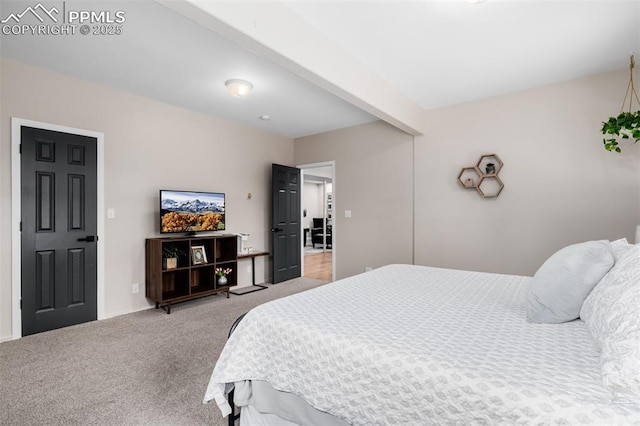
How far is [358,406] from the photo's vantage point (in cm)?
116

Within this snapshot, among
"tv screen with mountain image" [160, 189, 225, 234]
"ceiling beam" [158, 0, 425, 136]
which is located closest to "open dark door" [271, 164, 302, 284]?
"tv screen with mountain image" [160, 189, 225, 234]

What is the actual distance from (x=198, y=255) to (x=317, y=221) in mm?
6753

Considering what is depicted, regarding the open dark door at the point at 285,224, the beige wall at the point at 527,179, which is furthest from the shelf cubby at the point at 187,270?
the beige wall at the point at 527,179

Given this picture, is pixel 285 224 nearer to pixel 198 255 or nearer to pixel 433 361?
pixel 198 255

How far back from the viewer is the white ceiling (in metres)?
2.15

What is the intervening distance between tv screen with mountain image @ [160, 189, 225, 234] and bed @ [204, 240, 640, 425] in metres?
2.71

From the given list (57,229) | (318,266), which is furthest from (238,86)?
(318,266)

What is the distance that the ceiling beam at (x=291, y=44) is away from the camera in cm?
171

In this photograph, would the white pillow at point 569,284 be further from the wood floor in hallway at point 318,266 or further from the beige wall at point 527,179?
the wood floor in hallway at point 318,266

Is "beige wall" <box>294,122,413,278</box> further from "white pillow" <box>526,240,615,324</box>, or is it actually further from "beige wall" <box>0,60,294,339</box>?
"white pillow" <box>526,240,615,324</box>

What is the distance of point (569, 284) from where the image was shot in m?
1.39

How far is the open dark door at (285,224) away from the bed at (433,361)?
3.41 metres

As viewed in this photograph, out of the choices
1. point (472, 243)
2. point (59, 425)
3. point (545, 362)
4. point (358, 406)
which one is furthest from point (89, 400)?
point (472, 243)

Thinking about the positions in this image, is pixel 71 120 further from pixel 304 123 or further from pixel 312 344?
pixel 312 344
